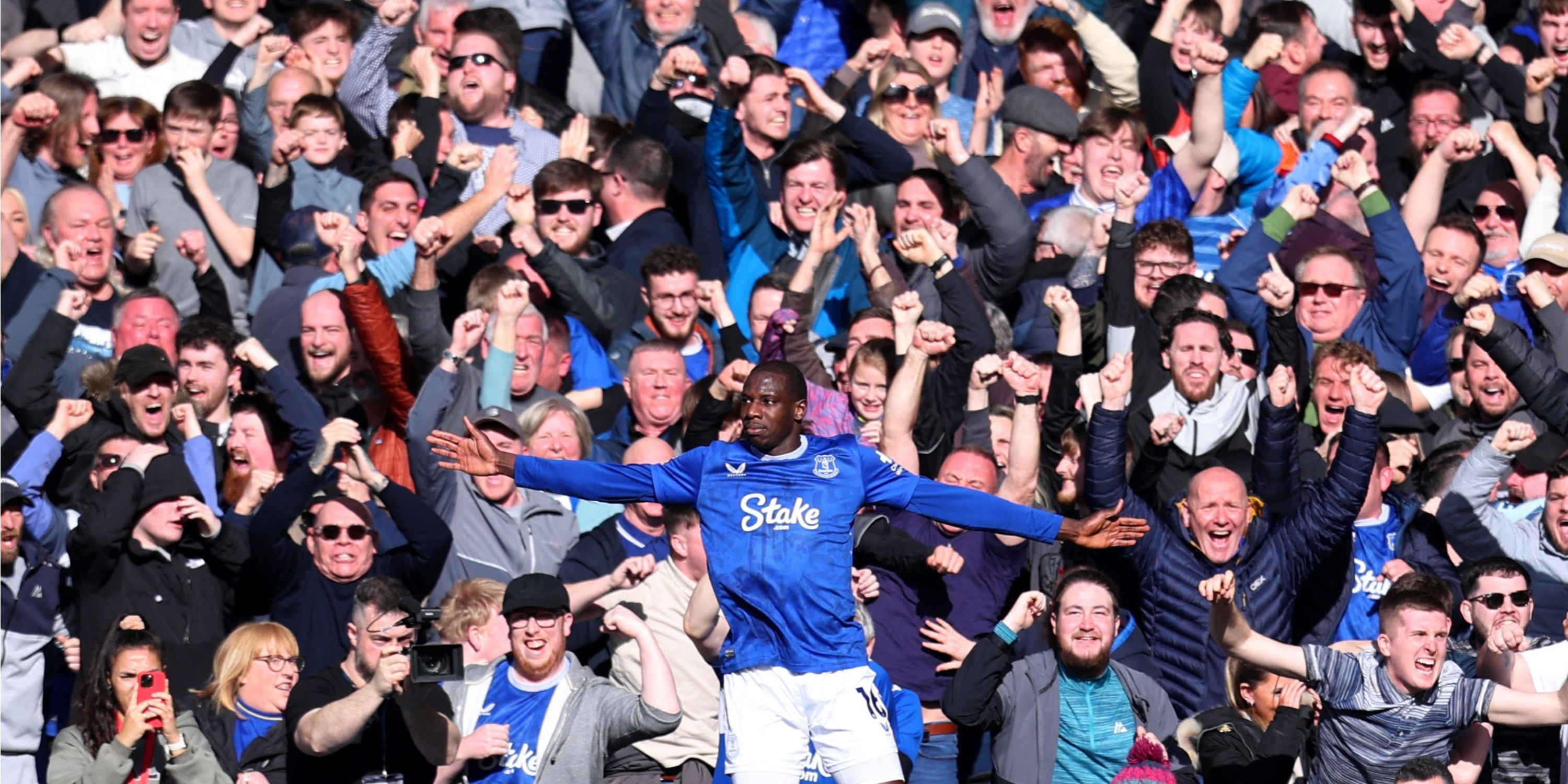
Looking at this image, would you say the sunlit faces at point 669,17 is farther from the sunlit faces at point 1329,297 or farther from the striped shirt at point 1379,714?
the striped shirt at point 1379,714

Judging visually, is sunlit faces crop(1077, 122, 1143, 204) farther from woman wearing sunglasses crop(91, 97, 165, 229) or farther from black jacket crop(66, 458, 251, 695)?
woman wearing sunglasses crop(91, 97, 165, 229)

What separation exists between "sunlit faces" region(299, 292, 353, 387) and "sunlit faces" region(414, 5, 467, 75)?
294cm

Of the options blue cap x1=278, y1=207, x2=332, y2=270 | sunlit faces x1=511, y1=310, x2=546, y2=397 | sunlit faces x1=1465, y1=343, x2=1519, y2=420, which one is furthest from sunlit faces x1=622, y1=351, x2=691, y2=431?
sunlit faces x1=1465, y1=343, x2=1519, y2=420

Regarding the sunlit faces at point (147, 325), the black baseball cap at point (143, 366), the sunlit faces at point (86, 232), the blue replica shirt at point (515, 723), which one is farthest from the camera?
the sunlit faces at point (86, 232)

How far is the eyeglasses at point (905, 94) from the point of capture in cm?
1484

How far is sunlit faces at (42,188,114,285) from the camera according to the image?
44.5 ft

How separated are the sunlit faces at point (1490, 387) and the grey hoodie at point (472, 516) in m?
4.64

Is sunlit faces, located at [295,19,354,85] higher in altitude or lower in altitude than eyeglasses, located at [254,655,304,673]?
higher

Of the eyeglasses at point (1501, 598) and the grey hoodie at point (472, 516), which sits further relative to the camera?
the grey hoodie at point (472, 516)

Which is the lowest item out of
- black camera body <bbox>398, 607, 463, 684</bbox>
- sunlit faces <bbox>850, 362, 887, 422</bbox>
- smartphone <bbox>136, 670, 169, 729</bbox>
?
smartphone <bbox>136, 670, 169, 729</bbox>

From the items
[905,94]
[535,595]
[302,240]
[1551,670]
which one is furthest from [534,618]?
[905,94]

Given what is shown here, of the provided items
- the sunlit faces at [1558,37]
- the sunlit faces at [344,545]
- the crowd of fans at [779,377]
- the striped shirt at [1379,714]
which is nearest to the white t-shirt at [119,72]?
the crowd of fans at [779,377]

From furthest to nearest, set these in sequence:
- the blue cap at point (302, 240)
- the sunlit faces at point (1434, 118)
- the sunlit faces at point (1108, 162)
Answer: the sunlit faces at point (1434, 118) → the sunlit faces at point (1108, 162) → the blue cap at point (302, 240)

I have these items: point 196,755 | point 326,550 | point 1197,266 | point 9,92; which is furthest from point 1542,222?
point 9,92
